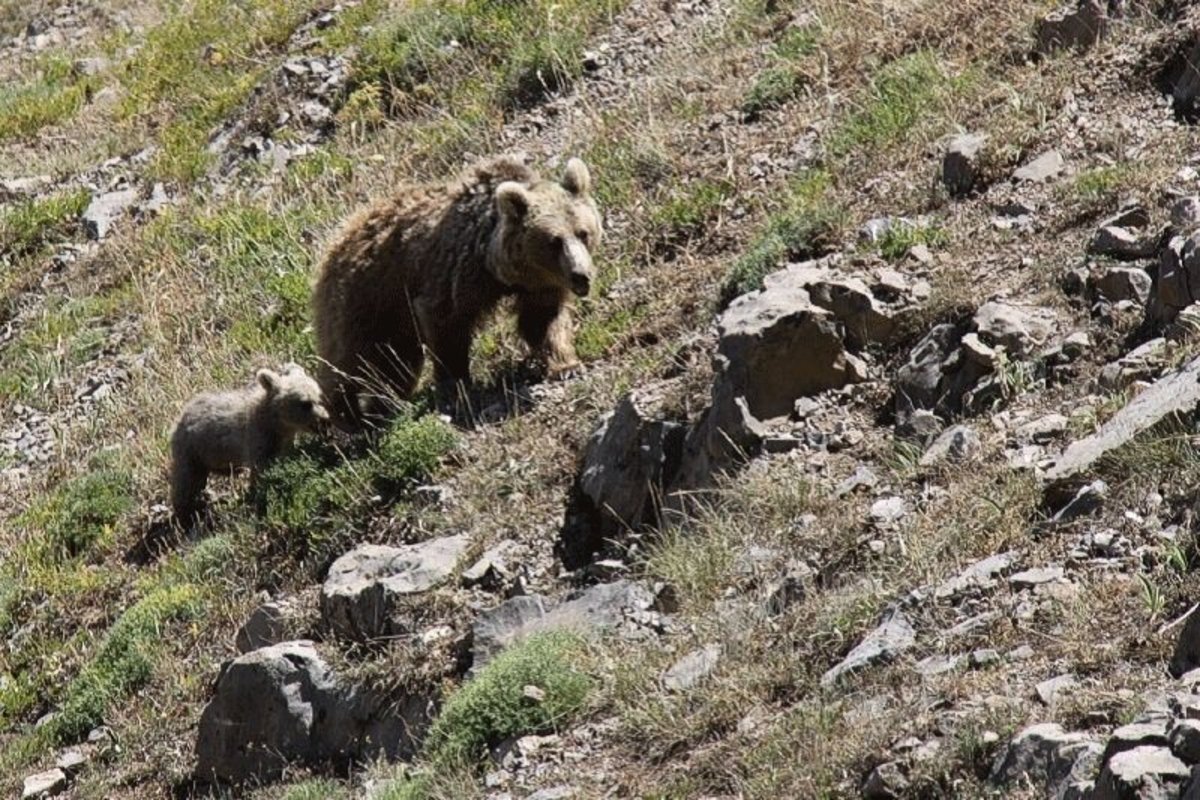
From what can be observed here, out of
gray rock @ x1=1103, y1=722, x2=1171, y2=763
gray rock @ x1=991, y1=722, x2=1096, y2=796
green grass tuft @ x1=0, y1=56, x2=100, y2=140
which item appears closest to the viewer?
gray rock @ x1=1103, y1=722, x2=1171, y2=763

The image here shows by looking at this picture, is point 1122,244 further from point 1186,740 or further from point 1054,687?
point 1186,740

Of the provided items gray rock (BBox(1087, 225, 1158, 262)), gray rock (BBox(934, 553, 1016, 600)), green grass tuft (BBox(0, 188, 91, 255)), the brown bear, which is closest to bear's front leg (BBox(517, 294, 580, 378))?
the brown bear

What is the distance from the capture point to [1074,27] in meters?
11.3

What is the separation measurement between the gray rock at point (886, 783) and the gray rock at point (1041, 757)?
1.07ft

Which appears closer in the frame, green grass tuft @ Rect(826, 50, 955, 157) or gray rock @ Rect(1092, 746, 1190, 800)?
gray rock @ Rect(1092, 746, 1190, 800)

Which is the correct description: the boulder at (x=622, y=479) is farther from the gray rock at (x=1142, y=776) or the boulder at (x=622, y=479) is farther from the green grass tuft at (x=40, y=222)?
the green grass tuft at (x=40, y=222)

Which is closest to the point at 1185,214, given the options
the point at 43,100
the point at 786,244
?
the point at 786,244

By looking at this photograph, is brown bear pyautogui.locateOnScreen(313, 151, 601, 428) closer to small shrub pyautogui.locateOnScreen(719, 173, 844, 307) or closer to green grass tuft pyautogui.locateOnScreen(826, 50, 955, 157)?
small shrub pyautogui.locateOnScreen(719, 173, 844, 307)

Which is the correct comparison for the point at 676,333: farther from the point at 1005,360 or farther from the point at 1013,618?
the point at 1013,618

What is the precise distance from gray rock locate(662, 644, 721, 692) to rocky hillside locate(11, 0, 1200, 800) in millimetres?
16

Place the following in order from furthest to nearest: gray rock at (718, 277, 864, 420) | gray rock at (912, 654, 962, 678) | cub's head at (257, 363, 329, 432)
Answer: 1. cub's head at (257, 363, 329, 432)
2. gray rock at (718, 277, 864, 420)
3. gray rock at (912, 654, 962, 678)

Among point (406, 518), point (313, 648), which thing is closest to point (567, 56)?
point (406, 518)

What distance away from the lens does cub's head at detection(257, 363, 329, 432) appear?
37.7ft

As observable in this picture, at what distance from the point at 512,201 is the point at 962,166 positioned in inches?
101
